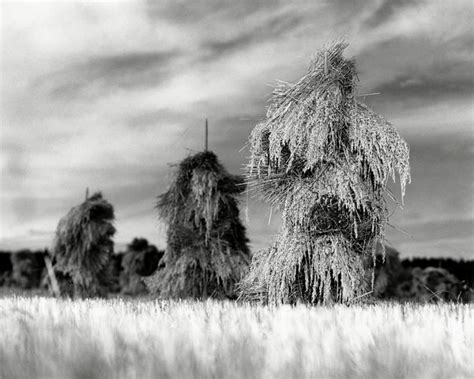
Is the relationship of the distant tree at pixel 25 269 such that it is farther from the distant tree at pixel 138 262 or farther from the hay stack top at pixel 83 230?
the hay stack top at pixel 83 230

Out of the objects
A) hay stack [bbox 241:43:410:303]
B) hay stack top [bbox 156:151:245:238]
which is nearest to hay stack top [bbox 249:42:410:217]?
hay stack [bbox 241:43:410:303]

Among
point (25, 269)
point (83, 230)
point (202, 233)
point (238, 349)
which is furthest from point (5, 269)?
point (238, 349)

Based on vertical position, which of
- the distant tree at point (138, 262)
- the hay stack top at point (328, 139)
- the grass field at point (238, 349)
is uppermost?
the hay stack top at point (328, 139)

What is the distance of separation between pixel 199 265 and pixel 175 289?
0.80 meters

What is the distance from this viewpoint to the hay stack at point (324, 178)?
7973mm

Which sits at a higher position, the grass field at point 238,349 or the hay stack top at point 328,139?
the hay stack top at point 328,139

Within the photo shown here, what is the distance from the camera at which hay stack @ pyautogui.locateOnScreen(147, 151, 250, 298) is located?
1312cm

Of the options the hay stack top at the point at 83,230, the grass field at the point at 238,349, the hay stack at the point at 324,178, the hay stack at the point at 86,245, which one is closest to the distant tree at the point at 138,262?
the hay stack at the point at 86,245

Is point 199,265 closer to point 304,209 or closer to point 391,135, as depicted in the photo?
point 304,209

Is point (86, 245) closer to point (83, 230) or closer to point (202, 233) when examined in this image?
point (83, 230)

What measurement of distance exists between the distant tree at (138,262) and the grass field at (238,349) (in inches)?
1027

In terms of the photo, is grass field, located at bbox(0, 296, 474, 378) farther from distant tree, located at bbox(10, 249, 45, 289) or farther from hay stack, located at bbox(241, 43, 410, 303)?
distant tree, located at bbox(10, 249, 45, 289)

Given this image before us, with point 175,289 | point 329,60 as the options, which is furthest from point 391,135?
point 175,289

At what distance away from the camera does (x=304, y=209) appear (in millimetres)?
8055
